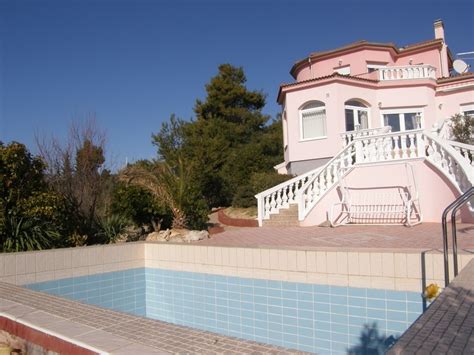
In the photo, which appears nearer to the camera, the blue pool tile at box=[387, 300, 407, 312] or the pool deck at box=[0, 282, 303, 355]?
the pool deck at box=[0, 282, 303, 355]

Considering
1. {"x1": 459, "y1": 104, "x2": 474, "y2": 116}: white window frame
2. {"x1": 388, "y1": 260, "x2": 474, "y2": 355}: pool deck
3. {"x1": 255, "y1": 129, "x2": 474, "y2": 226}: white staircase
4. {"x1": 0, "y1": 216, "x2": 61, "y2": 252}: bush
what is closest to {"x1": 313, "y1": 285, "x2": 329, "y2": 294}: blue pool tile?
{"x1": 388, "y1": 260, "x2": 474, "y2": 355}: pool deck

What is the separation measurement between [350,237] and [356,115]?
39.2ft

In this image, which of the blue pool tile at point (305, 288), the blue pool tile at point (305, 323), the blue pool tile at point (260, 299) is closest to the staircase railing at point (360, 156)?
the blue pool tile at point (260, 299)

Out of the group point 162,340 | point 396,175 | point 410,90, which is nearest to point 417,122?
point 410,90

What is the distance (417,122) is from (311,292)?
55.7ft

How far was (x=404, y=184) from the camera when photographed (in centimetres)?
1319

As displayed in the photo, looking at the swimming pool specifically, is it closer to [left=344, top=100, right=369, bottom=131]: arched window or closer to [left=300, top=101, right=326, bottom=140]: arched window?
[left=300, top=101, right=326, bottom=140]: arched window

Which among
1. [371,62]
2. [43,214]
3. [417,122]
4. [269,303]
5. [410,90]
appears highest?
[371,62]

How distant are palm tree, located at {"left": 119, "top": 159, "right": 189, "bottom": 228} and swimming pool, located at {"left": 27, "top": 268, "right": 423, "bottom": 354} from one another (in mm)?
3102

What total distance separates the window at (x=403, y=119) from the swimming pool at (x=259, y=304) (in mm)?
16343

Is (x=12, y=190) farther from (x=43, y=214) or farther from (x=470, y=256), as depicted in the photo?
(x=470, y=256)

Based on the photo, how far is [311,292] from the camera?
6719 millimetres

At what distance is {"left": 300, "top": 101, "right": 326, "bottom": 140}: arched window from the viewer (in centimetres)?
2091

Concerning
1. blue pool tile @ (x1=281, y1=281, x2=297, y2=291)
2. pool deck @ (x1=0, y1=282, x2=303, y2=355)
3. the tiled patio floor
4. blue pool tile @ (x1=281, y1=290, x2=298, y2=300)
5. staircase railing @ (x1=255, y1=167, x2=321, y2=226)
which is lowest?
blue pool tile @ (x1=281, y1=290, x2=298, y2=300)
